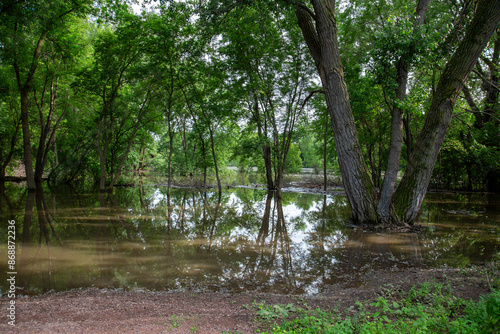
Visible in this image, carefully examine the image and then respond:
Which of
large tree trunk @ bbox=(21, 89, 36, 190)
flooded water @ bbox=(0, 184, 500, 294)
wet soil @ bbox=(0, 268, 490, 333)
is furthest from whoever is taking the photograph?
large tree trunk @ bbox=(21, 89, 36, 190)

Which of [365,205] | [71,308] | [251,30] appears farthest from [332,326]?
[251,30]

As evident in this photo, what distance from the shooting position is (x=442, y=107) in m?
7.51

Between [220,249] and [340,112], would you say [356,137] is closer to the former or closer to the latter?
[340,112]

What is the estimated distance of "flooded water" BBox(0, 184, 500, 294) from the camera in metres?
A: 4.55

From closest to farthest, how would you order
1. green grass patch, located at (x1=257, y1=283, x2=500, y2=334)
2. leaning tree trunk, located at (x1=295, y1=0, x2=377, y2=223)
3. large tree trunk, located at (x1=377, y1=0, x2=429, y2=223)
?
green grass patch, located at (x1=257, y1=283, x2=500, y2=334) < leaning tree trunk, located at (x1=295, y1=0, x2=377, y2=223) < large tree trunk, located at (x1=377, y1=0, x2=429, y2=223)

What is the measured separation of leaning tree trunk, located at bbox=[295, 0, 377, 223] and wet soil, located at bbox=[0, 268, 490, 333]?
13.2ft

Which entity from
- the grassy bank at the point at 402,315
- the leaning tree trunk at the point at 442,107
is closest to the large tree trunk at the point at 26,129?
the grassy bank at the point at 402,315

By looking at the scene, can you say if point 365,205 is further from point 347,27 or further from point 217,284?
point 347,27

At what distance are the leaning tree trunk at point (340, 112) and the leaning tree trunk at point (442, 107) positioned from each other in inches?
37.0

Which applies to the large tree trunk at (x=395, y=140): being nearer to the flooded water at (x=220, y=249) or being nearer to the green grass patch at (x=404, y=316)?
the flooded water at (x=220, y=249)

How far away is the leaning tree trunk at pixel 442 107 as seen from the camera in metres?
6.82

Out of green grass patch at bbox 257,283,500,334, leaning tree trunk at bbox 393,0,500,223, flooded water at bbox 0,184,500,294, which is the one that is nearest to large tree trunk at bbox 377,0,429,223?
leaning tree trunk at bbox 393,0,500,223

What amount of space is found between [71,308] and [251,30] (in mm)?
13906

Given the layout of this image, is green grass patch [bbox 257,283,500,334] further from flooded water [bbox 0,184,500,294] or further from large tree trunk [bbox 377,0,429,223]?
large tree trunk [bbox 377,0,429,223]
